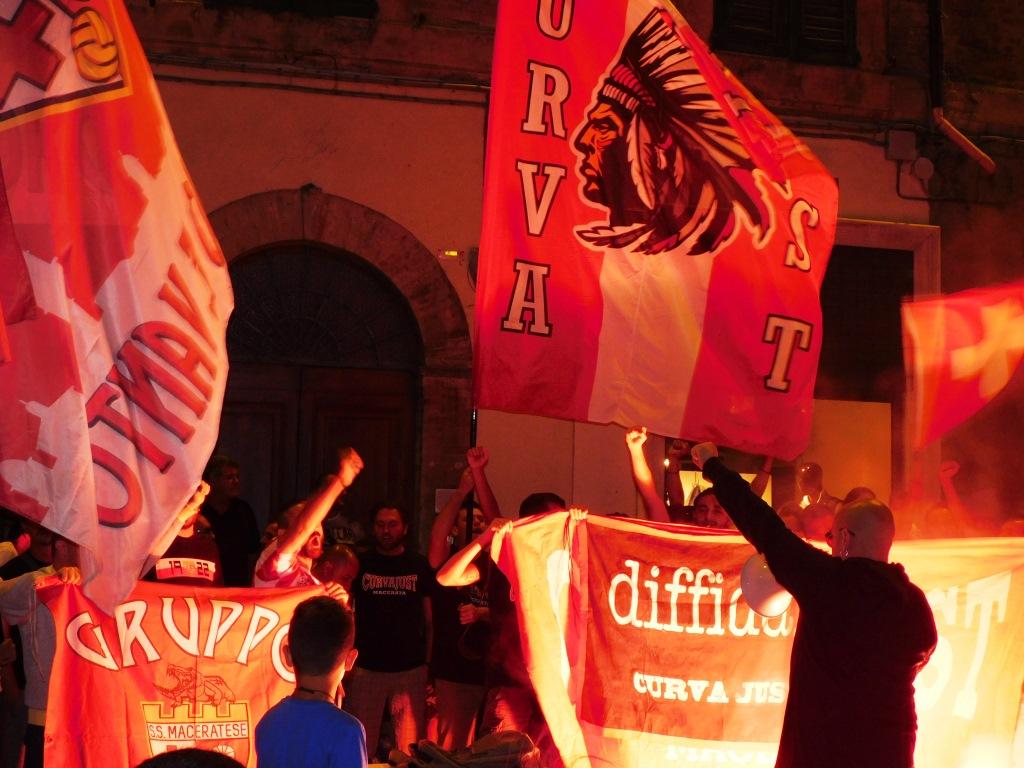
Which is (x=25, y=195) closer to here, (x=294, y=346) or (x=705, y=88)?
(x=705, y=88)

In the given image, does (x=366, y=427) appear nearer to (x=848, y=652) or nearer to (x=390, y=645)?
(x=390, y=645)

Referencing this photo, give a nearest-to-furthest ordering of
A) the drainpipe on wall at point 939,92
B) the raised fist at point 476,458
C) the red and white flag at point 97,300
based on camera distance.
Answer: the red and white flag at point 97,300 < the raised fist at point 476,458 < the drainpipe on wall at point 939,92

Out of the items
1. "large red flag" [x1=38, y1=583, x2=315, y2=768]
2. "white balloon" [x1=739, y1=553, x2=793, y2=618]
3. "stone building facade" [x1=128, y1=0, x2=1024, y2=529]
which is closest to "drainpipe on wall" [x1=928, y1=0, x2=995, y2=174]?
"stone building facade" [x1=128, y1=0, x2=1024, y2=529]

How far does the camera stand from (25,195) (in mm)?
4852

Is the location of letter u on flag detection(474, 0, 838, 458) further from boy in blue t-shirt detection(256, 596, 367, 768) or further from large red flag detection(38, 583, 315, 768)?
boy in blue t-shirt detection(256, 596, 367, 768)

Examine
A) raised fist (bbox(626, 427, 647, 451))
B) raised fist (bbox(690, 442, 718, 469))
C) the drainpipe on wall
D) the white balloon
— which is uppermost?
the drainpipe on wall

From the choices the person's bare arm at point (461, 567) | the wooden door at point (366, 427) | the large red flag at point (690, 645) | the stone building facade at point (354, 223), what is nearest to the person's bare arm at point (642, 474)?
the large red flag at point (690, 645)

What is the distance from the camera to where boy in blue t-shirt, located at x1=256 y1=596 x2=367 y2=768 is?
3689 millimetres

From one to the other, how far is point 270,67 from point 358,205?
1302mm

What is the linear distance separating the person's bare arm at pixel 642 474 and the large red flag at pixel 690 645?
36cm

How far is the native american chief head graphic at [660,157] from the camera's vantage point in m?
6.45

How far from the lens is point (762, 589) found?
14.9 feet

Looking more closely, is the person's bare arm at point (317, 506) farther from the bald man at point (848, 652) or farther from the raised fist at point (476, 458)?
the bald man at point (848, 652)

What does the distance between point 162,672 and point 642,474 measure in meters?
2.49
